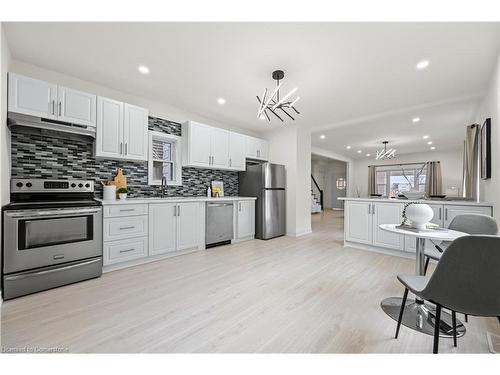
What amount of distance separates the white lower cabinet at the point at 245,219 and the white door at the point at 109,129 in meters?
2.24

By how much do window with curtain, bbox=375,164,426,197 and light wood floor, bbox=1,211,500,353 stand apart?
8.49m

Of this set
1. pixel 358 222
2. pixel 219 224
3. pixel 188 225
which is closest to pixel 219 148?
pixel 219 224

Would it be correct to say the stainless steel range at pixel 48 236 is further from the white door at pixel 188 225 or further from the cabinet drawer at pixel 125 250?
Result: the white door at pixel 188 225

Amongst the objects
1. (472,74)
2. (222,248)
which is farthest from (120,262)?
(472,74)

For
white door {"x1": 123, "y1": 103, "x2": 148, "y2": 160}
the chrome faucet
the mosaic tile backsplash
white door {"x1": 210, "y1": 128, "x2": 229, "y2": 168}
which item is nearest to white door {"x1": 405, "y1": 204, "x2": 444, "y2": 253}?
white door {"x1": 210, "y1": 128, "x2": 229, "y2": 168}

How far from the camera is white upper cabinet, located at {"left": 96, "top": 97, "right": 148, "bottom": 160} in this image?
2.81 metres

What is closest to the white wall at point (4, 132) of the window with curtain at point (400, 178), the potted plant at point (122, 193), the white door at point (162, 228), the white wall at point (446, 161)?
the potted plant at point (122, 193)

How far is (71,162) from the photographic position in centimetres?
282

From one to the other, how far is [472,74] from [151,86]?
4.23 metres

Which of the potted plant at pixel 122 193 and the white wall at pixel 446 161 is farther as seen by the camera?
the white wall at pixel 446 161

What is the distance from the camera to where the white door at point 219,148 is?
416 cm
